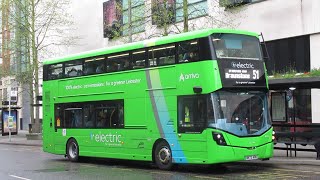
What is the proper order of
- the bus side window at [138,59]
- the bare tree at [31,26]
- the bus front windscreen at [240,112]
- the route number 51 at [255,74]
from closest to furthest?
1. the bus front windscreen at [240,112]
2. the route number 51 at [255,74]
3. the bus side window at [138,59]
4. the bare tree at [31,26]

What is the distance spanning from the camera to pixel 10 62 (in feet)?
136

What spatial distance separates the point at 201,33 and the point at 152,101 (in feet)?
9.59

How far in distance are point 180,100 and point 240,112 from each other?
1.85m

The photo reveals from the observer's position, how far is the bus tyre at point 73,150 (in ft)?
61.1

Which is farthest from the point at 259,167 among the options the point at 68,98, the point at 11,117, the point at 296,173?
the point at 11,117

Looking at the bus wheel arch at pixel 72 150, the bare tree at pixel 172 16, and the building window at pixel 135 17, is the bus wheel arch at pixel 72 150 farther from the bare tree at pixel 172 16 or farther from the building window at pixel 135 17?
the building window at pixel 135 17

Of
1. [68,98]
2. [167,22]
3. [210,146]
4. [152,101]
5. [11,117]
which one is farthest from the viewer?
[11,117]

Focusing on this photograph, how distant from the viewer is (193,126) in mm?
13633

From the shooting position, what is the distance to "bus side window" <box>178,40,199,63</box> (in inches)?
534

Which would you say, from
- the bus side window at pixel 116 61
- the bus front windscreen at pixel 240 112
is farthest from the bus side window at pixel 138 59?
the bus front windscreen at pixel 240 112

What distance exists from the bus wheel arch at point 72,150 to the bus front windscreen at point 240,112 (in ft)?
24.4

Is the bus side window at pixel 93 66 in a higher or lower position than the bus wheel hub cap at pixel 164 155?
higher

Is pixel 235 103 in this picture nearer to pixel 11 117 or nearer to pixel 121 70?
A: pixel 121 70

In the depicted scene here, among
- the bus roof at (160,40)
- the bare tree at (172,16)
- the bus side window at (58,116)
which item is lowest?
the bus side window at (58,116)
